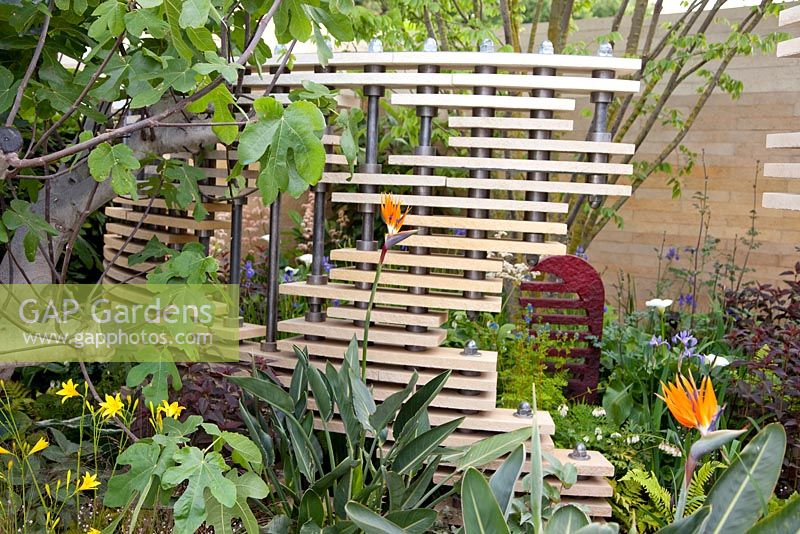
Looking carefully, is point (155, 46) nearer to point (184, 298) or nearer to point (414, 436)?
point (184, 298)

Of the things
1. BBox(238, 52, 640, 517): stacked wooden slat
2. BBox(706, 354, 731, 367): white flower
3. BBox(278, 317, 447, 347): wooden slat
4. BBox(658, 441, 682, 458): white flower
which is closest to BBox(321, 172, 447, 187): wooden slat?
BBox(238, 52, 640, 517): stacked wooden slat

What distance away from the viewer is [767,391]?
9.91ft

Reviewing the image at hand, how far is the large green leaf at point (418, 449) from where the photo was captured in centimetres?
225

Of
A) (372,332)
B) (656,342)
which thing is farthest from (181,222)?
(656,342)

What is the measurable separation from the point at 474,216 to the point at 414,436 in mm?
807

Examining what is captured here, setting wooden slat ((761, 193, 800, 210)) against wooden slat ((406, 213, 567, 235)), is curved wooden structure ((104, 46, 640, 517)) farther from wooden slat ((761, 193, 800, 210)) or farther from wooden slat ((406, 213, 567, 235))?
wooden slat ((761, 193, 800, 210))

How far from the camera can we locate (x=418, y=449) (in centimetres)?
226

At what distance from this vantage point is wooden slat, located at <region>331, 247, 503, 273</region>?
2740 mm

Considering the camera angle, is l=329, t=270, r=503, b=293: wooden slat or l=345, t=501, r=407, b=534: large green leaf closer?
l=345, t=501, r=407, b=534: large green leaf

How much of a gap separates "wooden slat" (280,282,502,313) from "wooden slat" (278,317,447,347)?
0.10 meters

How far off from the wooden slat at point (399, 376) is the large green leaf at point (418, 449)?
39 centimetres

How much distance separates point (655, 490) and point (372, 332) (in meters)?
1.05

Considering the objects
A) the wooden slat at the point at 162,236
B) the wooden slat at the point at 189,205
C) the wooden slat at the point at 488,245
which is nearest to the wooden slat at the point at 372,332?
the wooden slat at the point at 488,245

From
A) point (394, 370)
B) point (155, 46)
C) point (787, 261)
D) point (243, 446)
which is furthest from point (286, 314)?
point (787, 261)
